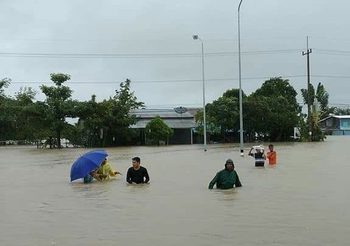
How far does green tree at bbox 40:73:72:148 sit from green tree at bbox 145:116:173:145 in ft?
34.5

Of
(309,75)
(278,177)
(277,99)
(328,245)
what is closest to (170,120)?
(277,99)

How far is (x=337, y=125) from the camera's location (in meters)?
115

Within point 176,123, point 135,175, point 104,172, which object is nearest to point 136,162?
point 135,175

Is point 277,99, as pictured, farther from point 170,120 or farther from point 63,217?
point 63,217

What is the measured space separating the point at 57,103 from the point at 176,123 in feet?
67.4

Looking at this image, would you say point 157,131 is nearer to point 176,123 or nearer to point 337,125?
point 176,123

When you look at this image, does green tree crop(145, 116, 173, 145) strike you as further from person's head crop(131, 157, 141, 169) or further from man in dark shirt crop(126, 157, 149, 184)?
person's head crop(131, 157, 141, 169)

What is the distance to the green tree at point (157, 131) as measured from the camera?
2564 inches

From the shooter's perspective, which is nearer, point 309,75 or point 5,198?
point 5,198

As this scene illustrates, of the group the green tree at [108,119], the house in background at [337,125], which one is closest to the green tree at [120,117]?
the green tree at [108,119]

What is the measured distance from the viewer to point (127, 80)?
66938 millimetres

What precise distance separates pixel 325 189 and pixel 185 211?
18.4 feet

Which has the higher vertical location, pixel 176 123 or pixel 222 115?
pixel 222 115

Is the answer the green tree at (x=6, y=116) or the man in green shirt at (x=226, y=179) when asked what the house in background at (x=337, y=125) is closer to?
the green tree at (x=6, y=116)
